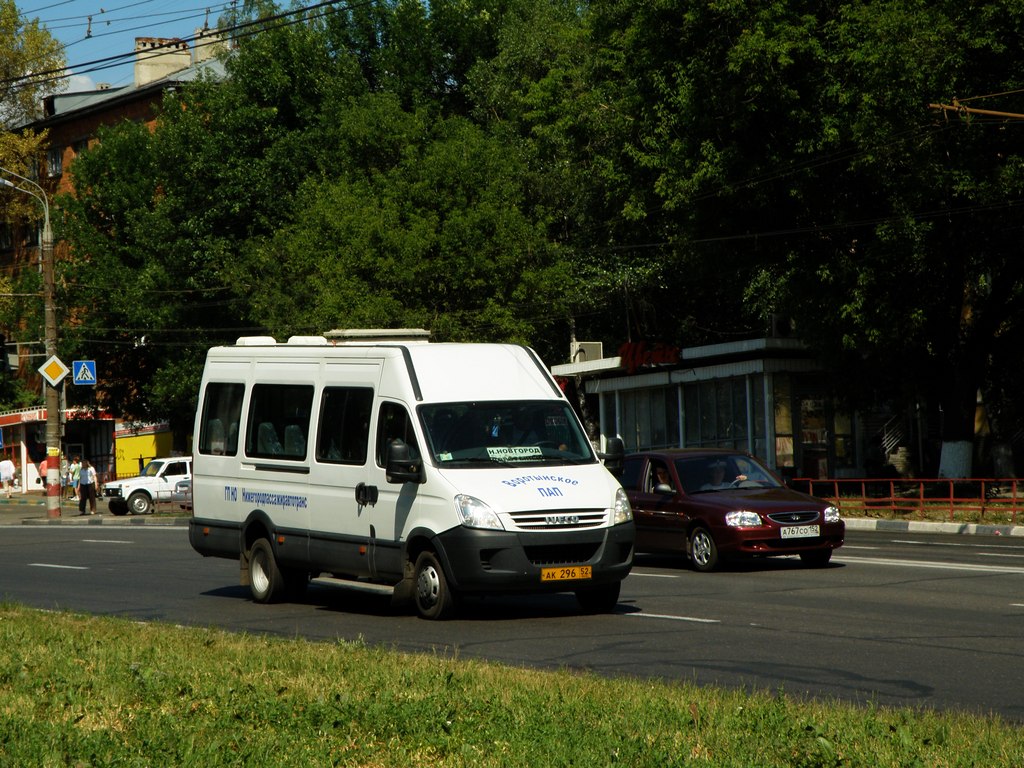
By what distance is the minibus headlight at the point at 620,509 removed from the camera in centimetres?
1345

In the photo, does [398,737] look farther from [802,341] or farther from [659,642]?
[802,341]

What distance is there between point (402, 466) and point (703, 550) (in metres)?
6.38

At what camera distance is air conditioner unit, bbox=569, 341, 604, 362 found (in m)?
44.4

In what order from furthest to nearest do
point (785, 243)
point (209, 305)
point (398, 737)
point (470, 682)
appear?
point (209, 305) < point (785, 243) < point (470, 682) < point (398, 737)

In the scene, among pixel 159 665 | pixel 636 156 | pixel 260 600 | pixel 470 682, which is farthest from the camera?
pixel 636 156

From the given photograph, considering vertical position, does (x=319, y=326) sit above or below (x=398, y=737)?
above

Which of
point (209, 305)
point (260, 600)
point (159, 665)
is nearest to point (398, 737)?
point (159, 665)

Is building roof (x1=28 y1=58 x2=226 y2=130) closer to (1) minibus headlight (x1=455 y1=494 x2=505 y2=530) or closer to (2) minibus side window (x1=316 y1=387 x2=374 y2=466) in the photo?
(2) minibus side window (x1=316 y1=387 x2=374 y2=466)

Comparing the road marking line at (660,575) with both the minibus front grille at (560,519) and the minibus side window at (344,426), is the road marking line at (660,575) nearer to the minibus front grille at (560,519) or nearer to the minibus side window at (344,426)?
the minibus front grille at (560,519)

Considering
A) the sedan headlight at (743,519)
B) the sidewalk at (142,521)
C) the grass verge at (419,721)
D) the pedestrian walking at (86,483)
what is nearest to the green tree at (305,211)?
the sidewalk at (142,521)

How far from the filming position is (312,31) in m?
58.0

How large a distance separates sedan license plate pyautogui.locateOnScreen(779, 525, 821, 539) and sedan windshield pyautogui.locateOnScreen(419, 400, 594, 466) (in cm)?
479

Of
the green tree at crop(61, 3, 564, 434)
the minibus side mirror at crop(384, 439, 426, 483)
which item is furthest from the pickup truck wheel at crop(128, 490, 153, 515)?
the minibus side mirror at crop(384, 439, 426, 483)

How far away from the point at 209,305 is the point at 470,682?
48.4 m
